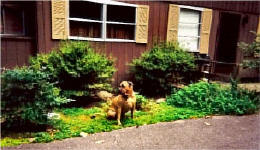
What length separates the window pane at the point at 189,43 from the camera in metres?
8.64

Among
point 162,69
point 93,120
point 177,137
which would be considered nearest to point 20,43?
point 93,120

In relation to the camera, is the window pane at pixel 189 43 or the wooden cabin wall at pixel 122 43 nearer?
the wooden cabin wall at pixel 122 43

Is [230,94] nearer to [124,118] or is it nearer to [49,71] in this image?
[124,118]

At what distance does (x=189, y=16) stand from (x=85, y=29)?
3.92 metres

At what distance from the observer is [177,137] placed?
3873mm

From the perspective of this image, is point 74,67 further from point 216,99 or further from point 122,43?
point 216,99

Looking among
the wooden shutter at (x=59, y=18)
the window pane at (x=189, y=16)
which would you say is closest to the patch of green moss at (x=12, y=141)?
the wooden shutter at (x=59, y=18)

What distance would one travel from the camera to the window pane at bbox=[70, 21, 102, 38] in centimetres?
679

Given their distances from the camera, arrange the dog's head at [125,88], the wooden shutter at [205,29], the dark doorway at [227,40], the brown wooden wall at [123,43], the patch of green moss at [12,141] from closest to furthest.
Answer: the patch of green moss at [12,141] < the dog's head at [125,88] < the brown wooden wall at [123,43] < the wooden shutter at [205,29] < the dark doorway at [227,40]

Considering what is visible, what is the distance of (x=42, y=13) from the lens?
6.23 metres

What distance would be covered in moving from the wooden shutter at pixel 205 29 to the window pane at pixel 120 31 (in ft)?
9.46

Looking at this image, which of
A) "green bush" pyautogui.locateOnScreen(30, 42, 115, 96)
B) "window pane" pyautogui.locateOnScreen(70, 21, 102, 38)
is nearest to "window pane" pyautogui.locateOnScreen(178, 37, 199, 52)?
"window pane" pyautogui.locateOnScreen(70, 21, 102, 38)

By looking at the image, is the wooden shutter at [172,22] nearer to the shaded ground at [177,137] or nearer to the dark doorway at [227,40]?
the dark doorway at [227,40]

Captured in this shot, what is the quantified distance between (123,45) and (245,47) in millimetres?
3566
